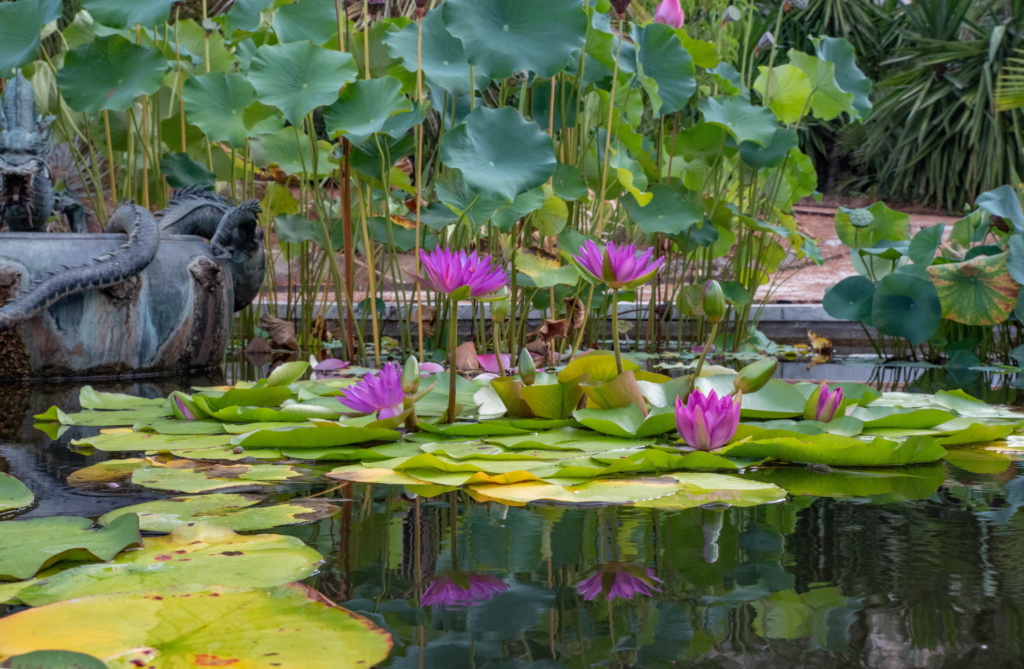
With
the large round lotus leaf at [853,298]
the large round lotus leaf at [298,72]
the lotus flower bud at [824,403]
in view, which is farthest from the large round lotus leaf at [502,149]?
the large round lotus leaf at [853,298]

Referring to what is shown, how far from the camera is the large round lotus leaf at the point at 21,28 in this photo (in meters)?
1.94

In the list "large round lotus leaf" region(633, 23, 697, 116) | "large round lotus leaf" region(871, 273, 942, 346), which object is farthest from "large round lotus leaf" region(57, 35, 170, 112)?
"large round lotus leaf" region(871, 273, 942, 346)

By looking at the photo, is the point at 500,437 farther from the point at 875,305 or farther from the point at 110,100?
the point at 875,305

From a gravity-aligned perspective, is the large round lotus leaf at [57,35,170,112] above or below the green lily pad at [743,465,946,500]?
above

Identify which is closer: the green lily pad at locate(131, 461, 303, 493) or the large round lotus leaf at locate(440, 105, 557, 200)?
the green lily pad at locate(131, 461, 303, 493)

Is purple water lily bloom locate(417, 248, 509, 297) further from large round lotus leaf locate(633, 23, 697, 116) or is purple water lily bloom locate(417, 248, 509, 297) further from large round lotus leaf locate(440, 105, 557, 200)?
large round lotus leaf locate(633, 23, 697, 116)

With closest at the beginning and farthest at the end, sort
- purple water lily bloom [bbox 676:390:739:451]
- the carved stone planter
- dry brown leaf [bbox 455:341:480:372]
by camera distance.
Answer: purple water lily bloom [bbox 676:390:739:451], the carved stone planter, dry brown leaf [bbox 455:341:480:372]

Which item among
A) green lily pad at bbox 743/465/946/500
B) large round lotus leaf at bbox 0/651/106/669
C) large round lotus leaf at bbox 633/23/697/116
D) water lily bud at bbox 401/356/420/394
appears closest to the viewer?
large round lotus leaf at bbox 0/651/106/669

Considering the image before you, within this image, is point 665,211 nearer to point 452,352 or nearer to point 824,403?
point 824,403

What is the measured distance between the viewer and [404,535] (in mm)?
720

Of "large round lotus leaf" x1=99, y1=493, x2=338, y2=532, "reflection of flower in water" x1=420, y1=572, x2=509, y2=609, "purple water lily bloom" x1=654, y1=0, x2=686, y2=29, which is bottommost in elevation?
"reflection of flower in water" x1=420, y1=572, x2=509, y2=609

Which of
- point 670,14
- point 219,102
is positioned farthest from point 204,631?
point 670,14

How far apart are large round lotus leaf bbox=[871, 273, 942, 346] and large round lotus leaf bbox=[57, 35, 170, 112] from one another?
6.55 ft

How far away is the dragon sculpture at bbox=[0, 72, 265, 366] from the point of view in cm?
188
